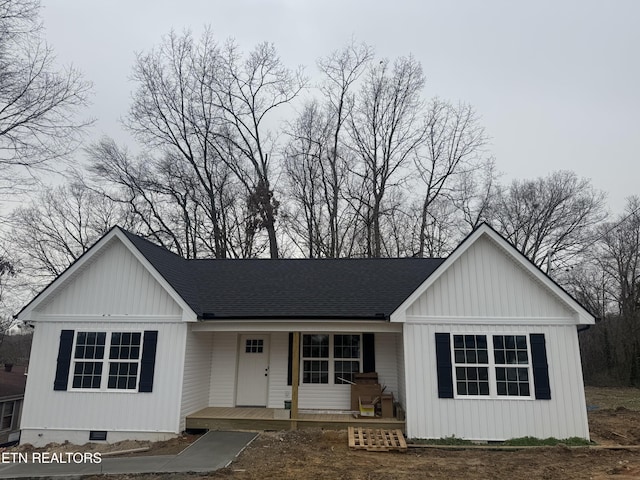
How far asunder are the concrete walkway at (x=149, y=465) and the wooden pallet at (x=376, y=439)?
2.31 meters

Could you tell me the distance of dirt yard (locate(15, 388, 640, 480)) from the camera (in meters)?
6.54

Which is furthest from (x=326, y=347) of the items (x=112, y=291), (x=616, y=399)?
(x=616, y=399)

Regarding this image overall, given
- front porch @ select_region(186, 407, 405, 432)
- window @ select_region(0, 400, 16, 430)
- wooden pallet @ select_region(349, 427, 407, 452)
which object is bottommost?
window @ select_region(0, 400, 16, 430)

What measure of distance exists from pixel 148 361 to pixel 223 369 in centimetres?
243

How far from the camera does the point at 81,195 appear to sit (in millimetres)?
24266

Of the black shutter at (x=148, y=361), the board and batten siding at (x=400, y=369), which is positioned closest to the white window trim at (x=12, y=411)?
the black shutter at (x=148, y=361)

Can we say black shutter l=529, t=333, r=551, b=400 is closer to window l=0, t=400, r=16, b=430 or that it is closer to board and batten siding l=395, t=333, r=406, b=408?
board and batten siding l=395, t=333, r=406, b=408

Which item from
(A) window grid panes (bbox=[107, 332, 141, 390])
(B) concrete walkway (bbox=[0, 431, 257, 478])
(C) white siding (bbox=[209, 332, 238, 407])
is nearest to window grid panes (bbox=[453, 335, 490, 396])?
(B) concrete walkway (bbox=[0, 431, 257, 478])

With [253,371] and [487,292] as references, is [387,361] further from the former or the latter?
[253,371]

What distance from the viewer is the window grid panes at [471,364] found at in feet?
28.8

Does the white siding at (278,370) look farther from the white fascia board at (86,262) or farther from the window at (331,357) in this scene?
the white fascia board at (86,262)

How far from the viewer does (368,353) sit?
1087 cm

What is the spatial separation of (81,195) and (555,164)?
31.0m

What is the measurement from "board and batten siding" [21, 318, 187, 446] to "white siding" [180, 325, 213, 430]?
256mm
